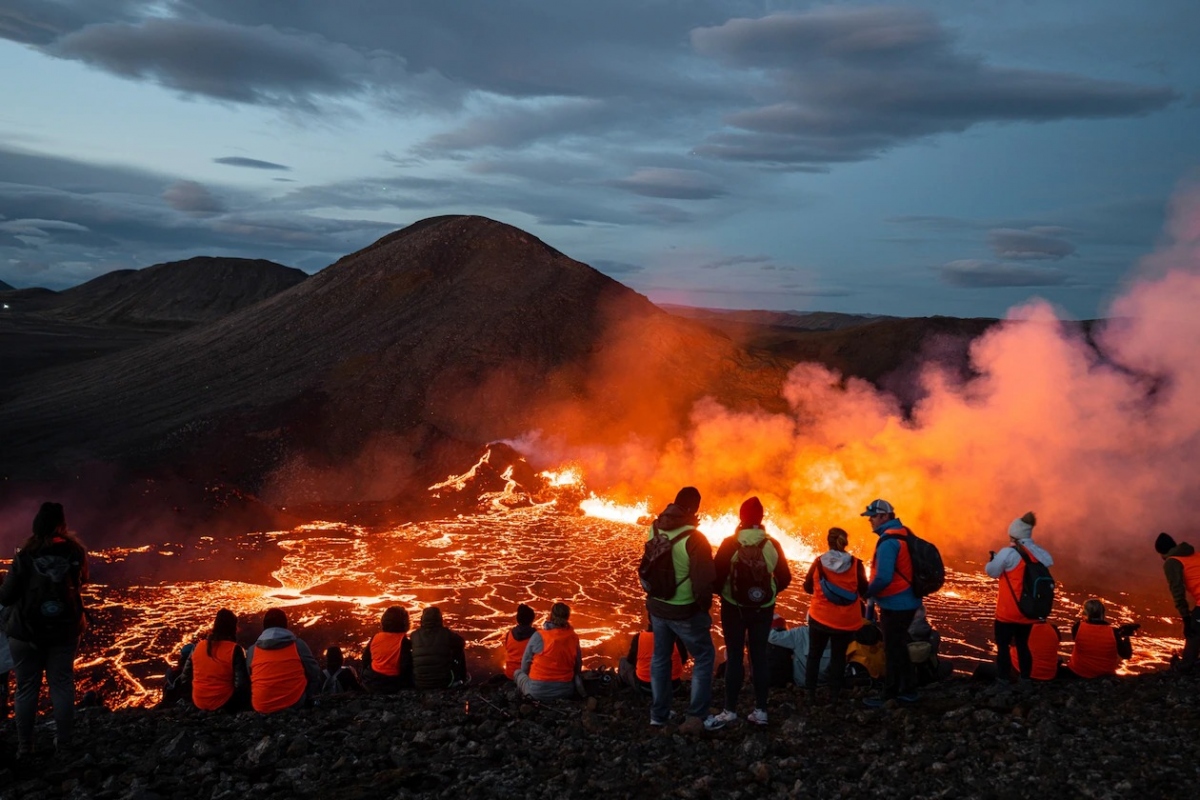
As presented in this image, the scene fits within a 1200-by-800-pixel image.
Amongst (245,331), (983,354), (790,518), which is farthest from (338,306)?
(983,354)

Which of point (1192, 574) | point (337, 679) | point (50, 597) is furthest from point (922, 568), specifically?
point (50, 597)

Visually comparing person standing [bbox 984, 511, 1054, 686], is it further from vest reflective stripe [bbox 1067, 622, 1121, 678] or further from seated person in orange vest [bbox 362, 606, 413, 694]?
seated person in orange vest [bbox 362, 606, 413, 694]

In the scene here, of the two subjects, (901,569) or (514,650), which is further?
(514,650)

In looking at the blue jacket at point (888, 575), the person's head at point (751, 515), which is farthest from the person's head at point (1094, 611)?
the person's head at point (751, 515)

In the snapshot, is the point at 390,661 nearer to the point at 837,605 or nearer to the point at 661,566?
the point at 661,566

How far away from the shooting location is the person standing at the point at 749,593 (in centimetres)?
746

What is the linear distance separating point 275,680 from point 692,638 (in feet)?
14.7

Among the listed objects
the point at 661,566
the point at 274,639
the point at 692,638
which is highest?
the point at 661,566

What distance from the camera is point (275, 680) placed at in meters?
8.62

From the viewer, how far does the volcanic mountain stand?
31.6 meters

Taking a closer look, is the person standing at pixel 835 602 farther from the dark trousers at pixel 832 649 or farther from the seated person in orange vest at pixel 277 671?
the seated person in orange vest at pixel 277 671

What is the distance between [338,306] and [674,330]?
18.9 metres

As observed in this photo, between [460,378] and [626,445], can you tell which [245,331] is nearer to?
[460,378]

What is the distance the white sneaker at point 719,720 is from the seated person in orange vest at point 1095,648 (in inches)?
Answer: 193
